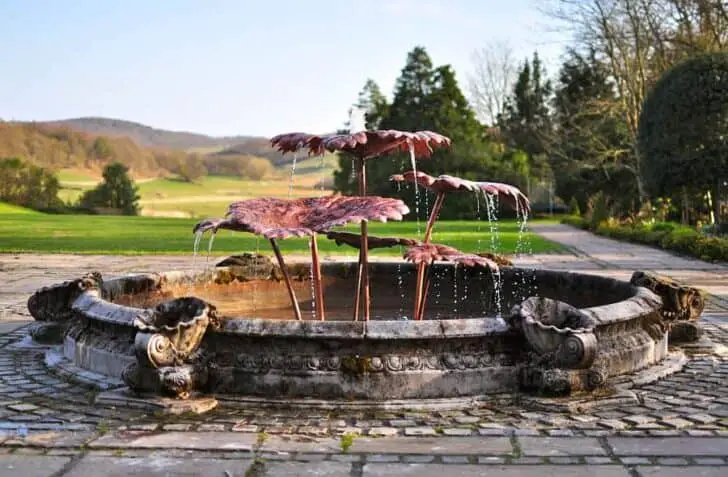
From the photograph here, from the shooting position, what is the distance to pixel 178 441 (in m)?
4.55

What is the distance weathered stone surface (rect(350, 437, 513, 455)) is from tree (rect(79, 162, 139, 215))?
5128 centimetres

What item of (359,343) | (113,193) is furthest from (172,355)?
(113,193)

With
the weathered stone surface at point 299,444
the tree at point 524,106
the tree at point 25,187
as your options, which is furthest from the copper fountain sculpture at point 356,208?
the tree at point 524,106

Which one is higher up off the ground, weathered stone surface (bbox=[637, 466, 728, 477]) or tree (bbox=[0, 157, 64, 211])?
tree (bbox=[0, 157, 64, 211])

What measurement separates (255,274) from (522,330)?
406 centimetres

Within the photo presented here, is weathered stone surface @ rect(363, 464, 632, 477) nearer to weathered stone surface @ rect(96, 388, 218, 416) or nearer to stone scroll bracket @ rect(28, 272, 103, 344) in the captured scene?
weathered stone surface @ rect(96, 388, 218, 416)

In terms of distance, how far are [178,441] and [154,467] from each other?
1.34 feet

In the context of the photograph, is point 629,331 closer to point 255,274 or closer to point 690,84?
point 255,274

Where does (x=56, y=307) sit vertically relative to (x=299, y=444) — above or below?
above

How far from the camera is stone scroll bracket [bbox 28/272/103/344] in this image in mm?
7555

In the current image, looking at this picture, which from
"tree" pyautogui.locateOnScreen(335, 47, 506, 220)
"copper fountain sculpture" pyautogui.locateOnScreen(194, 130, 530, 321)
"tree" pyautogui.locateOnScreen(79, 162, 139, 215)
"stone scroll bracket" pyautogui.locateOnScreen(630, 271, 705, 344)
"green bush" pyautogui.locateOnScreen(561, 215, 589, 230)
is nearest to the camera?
"copper fountain sculpture" pyautogui.locateOnScreen(194, 130, 530, 321)

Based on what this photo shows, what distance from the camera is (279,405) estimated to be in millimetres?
5324

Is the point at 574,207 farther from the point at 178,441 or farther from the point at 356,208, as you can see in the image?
the point at 178,441

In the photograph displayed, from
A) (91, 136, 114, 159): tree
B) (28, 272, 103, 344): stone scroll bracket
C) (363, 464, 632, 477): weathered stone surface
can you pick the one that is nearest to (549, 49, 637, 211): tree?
(28, 272, 103, 344): stone scroll bracket
